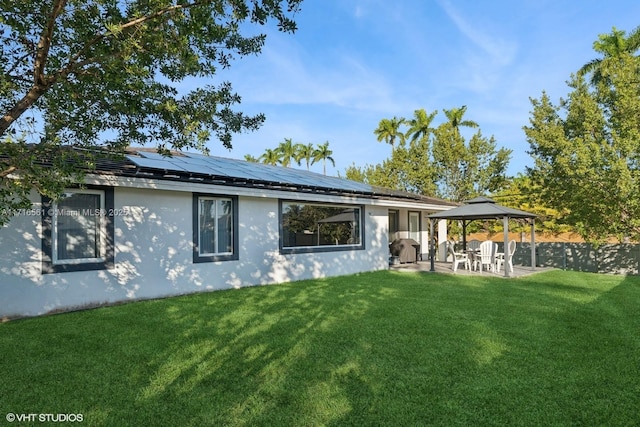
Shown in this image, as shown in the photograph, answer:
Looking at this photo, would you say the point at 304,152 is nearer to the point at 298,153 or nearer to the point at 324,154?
the point at 298,153

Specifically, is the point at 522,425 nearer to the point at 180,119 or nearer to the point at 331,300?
the point at 180,119

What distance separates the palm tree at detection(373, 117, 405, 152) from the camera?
35156 millimetres

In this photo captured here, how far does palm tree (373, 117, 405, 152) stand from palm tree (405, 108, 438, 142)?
49.2 inches

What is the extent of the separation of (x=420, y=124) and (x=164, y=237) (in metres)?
28.0

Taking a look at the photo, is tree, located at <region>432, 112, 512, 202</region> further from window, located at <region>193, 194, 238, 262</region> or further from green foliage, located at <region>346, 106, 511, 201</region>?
window, located at <region>193, 194, 238, 262</region>

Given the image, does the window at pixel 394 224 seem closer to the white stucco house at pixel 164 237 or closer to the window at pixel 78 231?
the white stucco house at pixel 164 237

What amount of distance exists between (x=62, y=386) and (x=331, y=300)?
5.31 metres

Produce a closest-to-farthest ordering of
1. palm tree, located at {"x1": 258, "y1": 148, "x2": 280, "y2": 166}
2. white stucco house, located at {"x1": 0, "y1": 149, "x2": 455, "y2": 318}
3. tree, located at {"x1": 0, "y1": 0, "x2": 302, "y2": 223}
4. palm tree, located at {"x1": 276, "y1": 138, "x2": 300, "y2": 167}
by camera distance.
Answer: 1. tree, located at {"x1": 0, "y1": 0, "x2": 302, "y2": 223}
2. white stucco house, located at {"x1": 0, "y1": 149, "x2": 455, "y2": 318}
3. palm tree, located at {"x1": 276, "y1": 138, "x2": 300, "y2": 167}
4. palm tree, located at {"x1": 258, "y1": 148, "x2": 280, "y2": 166}

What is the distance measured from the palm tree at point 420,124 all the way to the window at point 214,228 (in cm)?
2504

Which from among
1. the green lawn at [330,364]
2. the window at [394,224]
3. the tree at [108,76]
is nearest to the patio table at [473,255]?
the window at [394,224]

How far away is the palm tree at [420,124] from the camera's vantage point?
32.3 m

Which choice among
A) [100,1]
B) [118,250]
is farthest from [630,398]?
[118,250]

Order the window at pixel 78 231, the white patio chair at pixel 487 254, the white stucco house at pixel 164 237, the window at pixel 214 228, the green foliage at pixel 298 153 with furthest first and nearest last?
the green foliage at pixel 298 153 → the white patio chair at pixel 487 254 → the window at pixel 214 228 → the window at pixel 78 231 → the white stucco house at pixel 164 237

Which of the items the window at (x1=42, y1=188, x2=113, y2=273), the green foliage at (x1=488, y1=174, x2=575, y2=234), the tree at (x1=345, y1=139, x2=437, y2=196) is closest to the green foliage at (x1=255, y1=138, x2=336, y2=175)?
the tree at (x1=345, y1=139, x2=437, y2=196)
